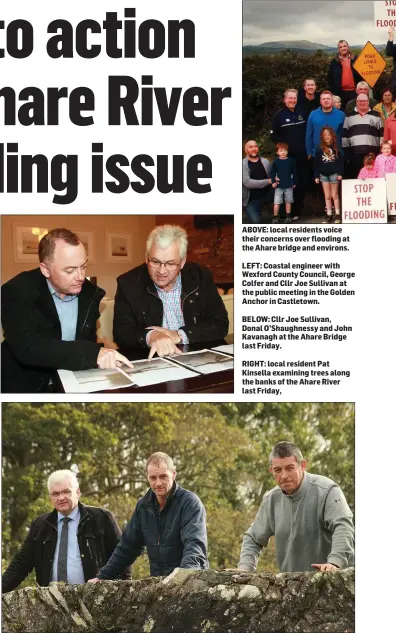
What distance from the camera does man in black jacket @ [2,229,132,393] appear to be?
466cm

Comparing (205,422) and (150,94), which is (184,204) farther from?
(205,422)

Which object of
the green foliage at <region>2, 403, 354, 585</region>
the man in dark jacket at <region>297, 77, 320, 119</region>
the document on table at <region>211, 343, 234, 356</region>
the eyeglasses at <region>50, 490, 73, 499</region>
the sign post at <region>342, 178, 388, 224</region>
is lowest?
Result: the eyeglasses at <region>50, 490, 73, 499</region>

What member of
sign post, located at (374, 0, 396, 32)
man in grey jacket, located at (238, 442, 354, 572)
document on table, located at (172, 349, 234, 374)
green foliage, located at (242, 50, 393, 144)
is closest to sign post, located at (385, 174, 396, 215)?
green foliage, located at (242, 50, 393, 144)

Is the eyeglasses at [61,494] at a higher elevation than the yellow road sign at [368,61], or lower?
lower

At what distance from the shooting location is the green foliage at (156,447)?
470cm

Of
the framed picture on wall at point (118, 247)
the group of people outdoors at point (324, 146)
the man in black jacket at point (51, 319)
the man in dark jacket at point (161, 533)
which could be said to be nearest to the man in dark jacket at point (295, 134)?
the group of people outdoors at point (324, 146)

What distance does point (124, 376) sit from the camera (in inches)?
185

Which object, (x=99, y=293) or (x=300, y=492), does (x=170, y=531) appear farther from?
(x=99, y=293)

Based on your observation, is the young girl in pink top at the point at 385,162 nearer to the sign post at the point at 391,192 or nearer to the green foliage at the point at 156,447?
the sign post at the point at 391,192

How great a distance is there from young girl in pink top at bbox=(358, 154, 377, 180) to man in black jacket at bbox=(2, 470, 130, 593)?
1.93 meters

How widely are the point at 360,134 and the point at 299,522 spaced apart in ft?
5.92

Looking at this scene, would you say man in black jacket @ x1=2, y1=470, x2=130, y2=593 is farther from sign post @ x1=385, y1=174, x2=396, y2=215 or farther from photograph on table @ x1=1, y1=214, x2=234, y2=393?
sign post @ x1=385, y1=174, x2=396, y2=215
